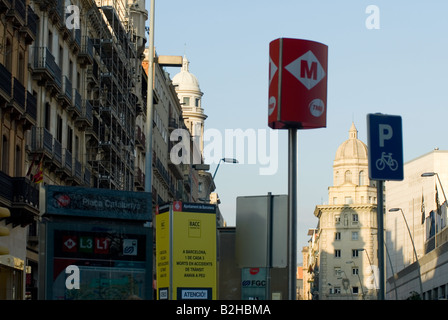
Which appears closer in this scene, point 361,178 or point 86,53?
point 86,53

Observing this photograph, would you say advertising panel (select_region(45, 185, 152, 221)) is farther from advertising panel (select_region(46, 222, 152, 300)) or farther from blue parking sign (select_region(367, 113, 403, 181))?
blue parking sign (select_region(367, 113, 403, 181))

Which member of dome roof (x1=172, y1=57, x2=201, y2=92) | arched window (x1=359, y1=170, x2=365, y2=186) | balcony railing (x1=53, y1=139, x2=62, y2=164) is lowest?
balcony railing (x1=53, y1=139, x2=62, y2=164)

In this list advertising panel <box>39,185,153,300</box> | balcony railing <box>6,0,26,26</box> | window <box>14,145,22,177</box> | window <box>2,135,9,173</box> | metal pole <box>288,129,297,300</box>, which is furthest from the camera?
window <box>14,145,22,177</box>

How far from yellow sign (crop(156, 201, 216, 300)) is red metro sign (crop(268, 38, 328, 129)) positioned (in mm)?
4132

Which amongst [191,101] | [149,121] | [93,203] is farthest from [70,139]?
[191,101]

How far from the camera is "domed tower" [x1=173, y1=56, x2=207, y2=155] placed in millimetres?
159875

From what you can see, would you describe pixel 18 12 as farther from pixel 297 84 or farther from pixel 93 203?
pixel 297 84

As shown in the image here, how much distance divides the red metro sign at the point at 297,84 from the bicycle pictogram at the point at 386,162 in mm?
2932

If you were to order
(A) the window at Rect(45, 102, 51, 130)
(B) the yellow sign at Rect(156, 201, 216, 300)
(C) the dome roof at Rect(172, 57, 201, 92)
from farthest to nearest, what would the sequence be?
1. (C) the dome roof at Rect(172, 57, 201, 92)
2. (A) the window at Rect(45, 102, 51, 130)
3. (B) the yellow sign at Rect(156, 201, 216, 300)

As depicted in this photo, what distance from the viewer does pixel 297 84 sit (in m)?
11.0

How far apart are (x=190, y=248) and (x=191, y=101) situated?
485ft

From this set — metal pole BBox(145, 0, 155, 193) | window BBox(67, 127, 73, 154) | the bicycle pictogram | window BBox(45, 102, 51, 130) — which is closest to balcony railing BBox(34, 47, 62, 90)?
window BBox(45, 102, 51, 130)

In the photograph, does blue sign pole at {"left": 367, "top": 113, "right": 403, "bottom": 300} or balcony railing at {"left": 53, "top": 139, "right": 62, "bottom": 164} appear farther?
balcony railing at {"left": 53, "top": 139, "right": 62, "bottom": 164}

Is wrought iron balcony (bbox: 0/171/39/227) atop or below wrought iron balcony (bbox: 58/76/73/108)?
below
